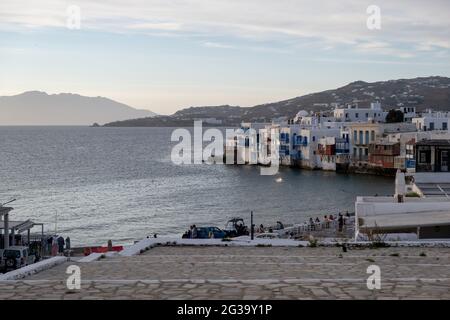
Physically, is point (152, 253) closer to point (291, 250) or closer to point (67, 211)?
point (291, 250)

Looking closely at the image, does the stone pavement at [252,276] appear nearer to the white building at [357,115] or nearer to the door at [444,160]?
the door at [444,160]

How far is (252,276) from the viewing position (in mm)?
8781

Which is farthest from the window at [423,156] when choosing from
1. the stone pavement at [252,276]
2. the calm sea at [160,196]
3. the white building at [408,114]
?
the white building at [408,114]

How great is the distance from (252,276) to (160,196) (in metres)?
47.1

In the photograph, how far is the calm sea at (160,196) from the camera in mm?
40719

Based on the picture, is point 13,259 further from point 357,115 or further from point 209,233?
point 357,115

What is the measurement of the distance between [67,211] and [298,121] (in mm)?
64931

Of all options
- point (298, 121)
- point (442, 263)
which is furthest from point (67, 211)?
point (298, 121)

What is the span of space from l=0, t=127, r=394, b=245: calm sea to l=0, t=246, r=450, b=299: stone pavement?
22791 mm

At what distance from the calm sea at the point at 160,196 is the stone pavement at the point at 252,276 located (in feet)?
74.8

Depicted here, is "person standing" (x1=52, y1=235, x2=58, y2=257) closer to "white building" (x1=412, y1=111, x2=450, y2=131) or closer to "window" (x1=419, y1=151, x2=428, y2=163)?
"window" (x1=419, y1=151, x2=428, y2=163)

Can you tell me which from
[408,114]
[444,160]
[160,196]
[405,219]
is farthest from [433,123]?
[405,219]

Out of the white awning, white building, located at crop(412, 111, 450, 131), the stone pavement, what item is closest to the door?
the white awning

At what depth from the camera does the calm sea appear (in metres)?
40.7
